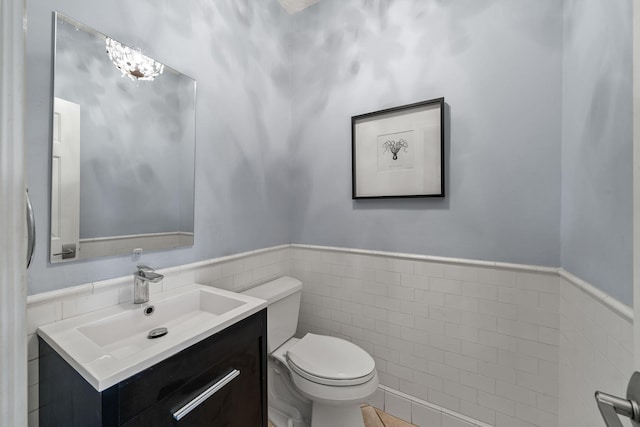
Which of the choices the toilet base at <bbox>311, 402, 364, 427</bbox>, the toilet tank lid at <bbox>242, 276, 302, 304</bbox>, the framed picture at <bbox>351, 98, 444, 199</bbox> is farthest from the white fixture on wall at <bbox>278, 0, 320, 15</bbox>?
the toilet base at <bbox>311, 402, 364, 427</bbox>

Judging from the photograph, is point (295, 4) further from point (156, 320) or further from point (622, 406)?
point (622, 406)

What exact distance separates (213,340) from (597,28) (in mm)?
1681

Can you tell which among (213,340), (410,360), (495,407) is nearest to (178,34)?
(213,340)

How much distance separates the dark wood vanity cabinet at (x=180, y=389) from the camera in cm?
70

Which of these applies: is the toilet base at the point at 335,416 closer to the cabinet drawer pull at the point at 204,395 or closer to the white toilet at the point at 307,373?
the white toilet at the point at 307,373

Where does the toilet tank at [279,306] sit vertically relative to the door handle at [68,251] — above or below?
below

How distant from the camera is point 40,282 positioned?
906 millimetres

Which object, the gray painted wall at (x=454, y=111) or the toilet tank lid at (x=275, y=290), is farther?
the toilet tank lid at (x=275, y=290)

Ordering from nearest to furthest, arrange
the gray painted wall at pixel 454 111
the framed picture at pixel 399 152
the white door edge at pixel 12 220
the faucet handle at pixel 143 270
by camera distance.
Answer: the white door edge at pixel 12 220
the faucet handle at pixel 143 270
the gray painted wall at pixel 454 111
the framed picture at pixel 399 152

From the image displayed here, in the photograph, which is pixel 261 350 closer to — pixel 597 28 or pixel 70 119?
pixel 70 119

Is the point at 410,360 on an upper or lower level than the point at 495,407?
upper

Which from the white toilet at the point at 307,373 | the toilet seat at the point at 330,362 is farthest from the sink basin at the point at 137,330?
the toilet seat at the point at 330,362

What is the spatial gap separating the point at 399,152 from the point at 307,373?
1288 mm

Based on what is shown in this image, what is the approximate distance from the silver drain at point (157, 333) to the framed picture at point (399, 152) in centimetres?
121
